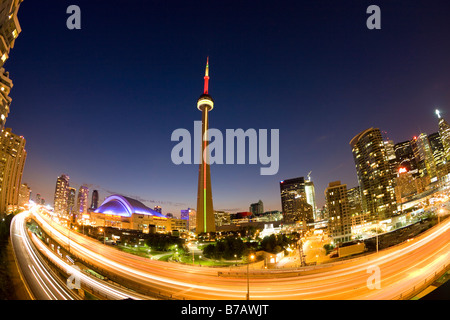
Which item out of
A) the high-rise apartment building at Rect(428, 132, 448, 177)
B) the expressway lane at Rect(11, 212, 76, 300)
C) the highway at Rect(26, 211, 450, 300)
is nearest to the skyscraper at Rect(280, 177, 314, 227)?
the high-rise apartment building at Rect(428, 132, 448, 177)

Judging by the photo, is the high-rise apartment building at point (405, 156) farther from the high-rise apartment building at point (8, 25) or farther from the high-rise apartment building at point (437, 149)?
the high-rise apartment building at point (8, 25)

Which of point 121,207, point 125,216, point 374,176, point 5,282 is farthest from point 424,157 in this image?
point 5,282

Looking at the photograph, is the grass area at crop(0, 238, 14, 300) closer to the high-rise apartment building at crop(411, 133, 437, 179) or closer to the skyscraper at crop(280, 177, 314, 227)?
the high-rise apartment building at crop(411, 133, 437, 179)

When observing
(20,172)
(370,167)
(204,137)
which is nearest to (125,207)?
(20,172)

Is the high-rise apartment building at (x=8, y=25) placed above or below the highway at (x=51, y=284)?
above

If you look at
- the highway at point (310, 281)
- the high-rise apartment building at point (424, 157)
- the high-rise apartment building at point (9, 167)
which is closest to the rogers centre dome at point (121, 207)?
the high-rise apartment building at point (9, 167)

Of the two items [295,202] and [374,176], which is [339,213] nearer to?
[374,176]
